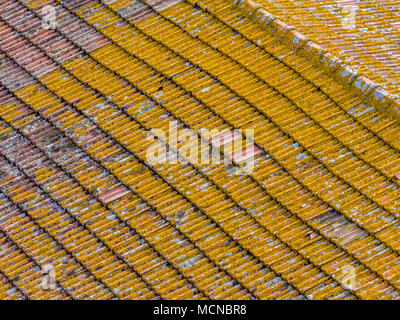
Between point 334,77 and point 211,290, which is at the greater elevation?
point 334,77

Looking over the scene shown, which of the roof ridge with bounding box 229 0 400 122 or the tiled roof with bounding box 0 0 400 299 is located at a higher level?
the roof ridge with bounding box 229 0 400 122

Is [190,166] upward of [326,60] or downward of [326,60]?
downward

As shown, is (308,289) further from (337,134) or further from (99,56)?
(99,56)

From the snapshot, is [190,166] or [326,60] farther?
[326,60]
